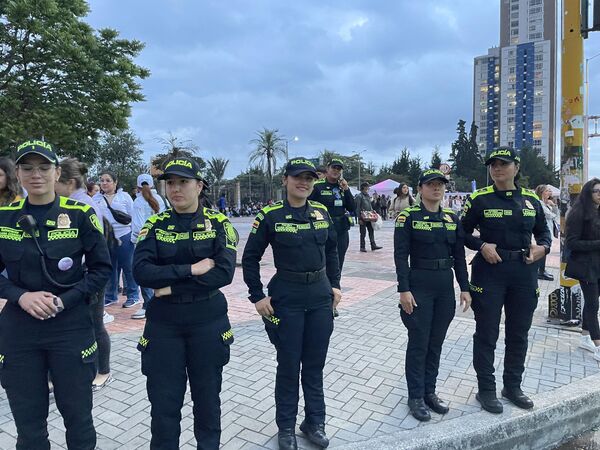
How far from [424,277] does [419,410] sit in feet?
3.41

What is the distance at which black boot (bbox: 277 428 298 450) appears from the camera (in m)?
2.86

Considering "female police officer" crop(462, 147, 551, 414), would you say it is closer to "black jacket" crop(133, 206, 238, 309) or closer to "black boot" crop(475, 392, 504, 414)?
"black boot" crop(475, 392, 504, 414)

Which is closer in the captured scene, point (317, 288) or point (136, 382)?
point (317, 288)

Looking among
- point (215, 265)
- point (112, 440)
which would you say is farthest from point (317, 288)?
point (112, 440)

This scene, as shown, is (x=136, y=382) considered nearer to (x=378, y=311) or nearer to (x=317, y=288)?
(x=317, y=288)

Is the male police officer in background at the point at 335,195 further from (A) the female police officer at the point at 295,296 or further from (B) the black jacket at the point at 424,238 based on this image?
(A) the female police officer at the point at 295,296

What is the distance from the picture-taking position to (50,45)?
1253cm

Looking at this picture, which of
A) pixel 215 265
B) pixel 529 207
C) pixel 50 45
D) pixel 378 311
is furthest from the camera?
pixel 50 45

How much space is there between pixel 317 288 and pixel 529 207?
1.89 m

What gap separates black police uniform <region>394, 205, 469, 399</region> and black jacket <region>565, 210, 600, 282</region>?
188cm

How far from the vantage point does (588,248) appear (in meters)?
4.32

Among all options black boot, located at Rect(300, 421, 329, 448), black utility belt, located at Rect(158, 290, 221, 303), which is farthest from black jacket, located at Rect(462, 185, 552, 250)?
black utility belt, located at Rect(158, 290, 221, 303)

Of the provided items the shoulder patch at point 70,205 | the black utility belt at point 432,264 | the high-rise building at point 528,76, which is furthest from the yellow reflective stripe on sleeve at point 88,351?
the high-rise building at point 528,76

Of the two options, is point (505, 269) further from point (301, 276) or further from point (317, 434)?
point (317, 434)
